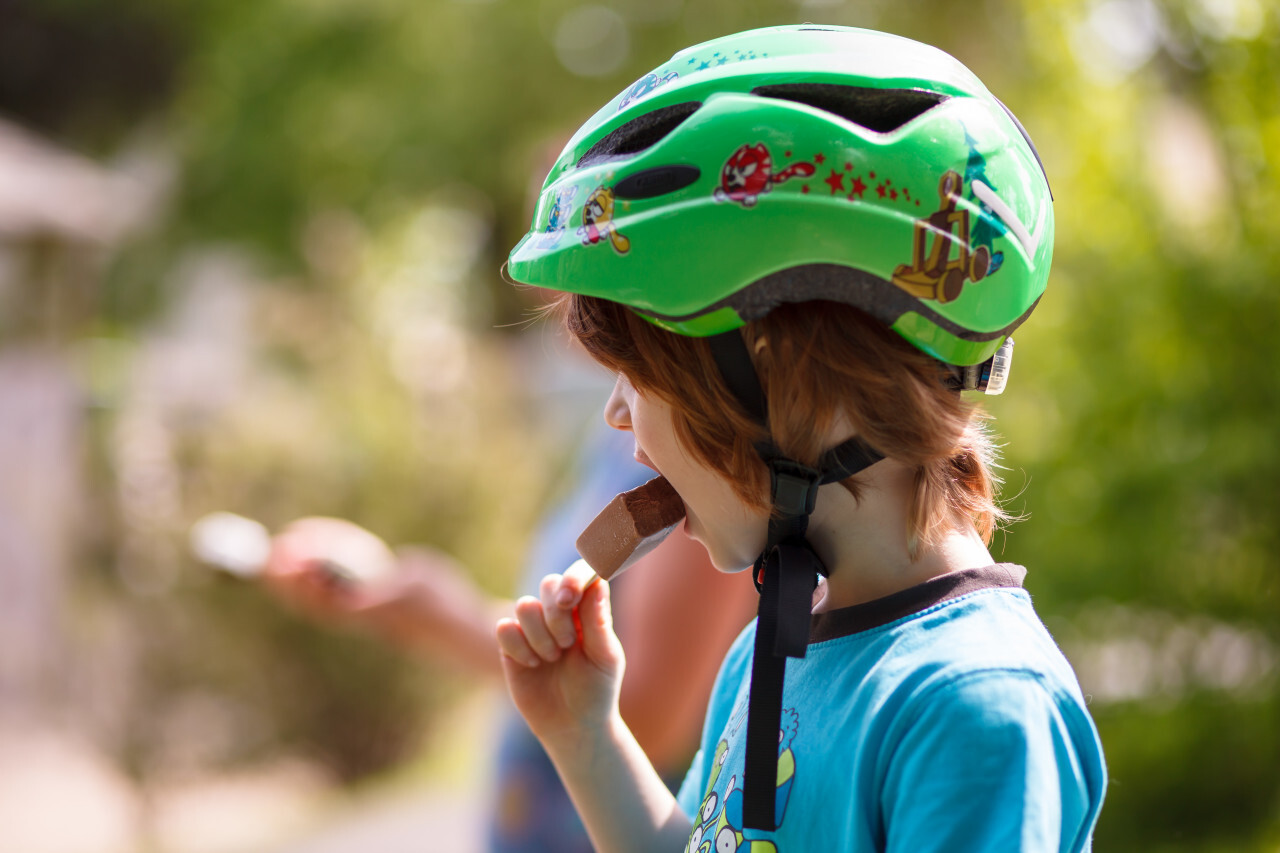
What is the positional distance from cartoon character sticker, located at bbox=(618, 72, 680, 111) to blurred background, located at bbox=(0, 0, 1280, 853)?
0.98m

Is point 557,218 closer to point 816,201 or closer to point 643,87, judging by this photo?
point 643,87

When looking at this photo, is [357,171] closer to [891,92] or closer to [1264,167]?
[1264,167]

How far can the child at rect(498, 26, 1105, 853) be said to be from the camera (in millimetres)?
1344

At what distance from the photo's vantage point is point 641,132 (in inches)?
60.3

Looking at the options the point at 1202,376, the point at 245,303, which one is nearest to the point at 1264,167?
the point at 1202,376

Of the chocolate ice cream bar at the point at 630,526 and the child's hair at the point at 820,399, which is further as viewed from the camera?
the chocolate ice cream bar at the point at 630,526

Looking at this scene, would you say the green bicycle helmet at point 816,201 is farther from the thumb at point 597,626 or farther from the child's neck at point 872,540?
the thumb at point 597,626

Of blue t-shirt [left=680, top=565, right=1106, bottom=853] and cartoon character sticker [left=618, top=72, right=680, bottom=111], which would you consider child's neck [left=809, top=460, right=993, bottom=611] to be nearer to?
blue t-shirt [left=680, top=565, right=1106, bottom=853]

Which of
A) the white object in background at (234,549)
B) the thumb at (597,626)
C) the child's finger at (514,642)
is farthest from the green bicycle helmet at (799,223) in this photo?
the white object in background at (234,549)

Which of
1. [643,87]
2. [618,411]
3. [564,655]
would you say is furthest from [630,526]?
[643,87]

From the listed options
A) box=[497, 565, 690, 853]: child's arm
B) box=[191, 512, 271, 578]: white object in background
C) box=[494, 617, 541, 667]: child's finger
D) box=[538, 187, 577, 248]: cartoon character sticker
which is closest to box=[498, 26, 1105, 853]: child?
box=[538, 187, 577, 248]: cartoon character sticker

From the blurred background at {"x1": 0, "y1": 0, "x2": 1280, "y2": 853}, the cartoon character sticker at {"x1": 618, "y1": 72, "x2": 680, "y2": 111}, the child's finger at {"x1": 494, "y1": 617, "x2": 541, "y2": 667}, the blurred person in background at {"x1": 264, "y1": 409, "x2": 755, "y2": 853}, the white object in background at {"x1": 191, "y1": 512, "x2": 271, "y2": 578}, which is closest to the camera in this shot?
the cartoon character sticker at {"x1": 618, "y1": 72, "x2": 680, "y2": 111}

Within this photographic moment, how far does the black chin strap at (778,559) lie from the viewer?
4.48ft

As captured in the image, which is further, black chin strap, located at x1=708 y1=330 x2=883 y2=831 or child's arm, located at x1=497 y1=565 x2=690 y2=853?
child's arm, located at x1=497 y1=565 x2=690 y2=853
